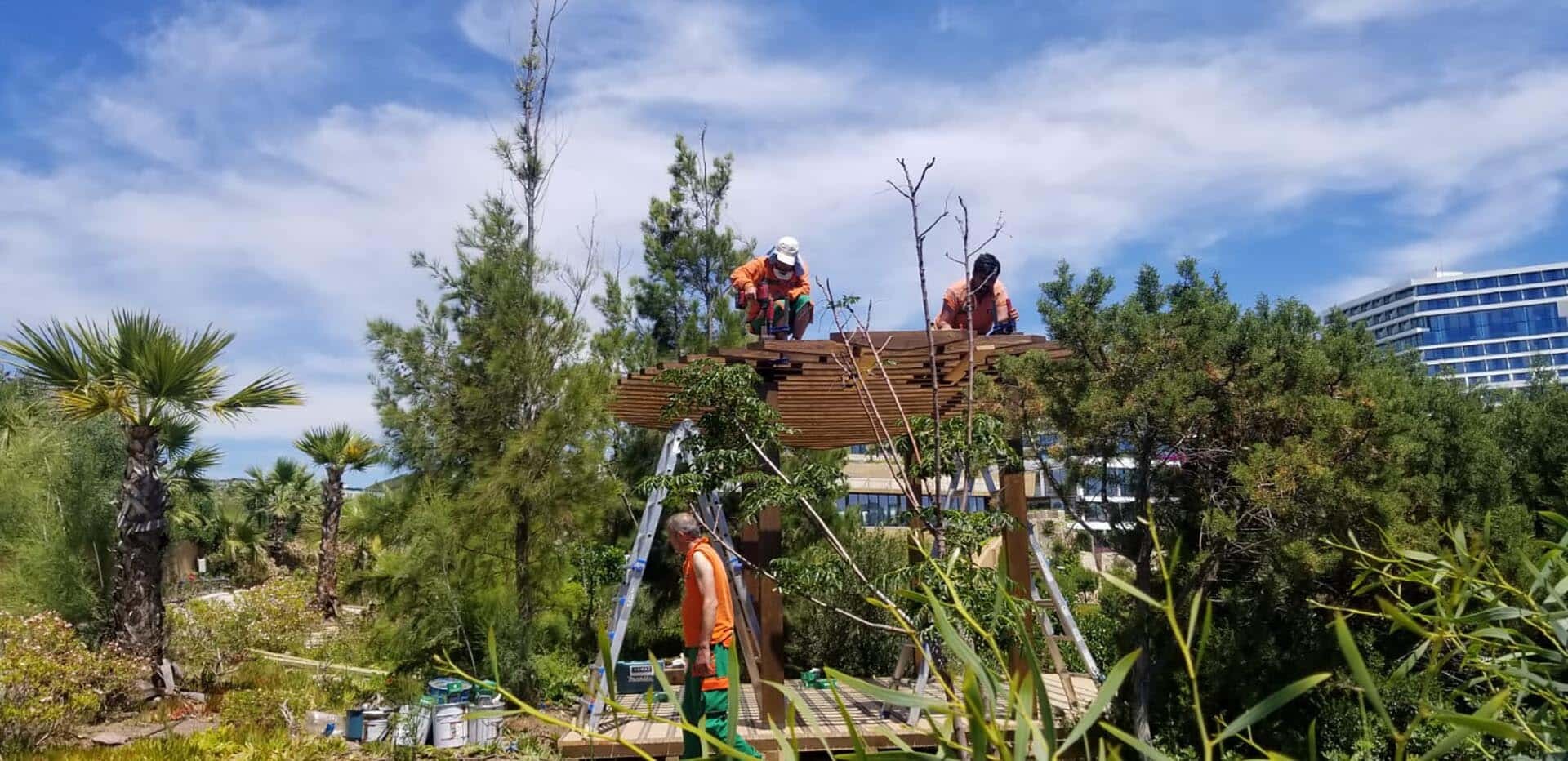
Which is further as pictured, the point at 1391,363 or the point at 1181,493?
the point at 1391,363

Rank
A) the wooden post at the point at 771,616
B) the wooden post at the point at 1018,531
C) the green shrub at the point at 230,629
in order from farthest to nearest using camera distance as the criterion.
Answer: the green shrub at the point at 230,629 → the wooden post at the point at 1018,531 → the wooden post at the point at 771,616

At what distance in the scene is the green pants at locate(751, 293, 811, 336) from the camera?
7488 mm

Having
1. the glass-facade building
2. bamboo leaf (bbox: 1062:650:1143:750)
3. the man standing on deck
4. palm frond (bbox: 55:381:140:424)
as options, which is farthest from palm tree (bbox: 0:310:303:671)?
the glass-facade building

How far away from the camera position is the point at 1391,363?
24.3ft

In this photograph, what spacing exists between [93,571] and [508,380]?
13.5 ft

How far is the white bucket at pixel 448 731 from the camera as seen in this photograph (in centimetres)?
736

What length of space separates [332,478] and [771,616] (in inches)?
523

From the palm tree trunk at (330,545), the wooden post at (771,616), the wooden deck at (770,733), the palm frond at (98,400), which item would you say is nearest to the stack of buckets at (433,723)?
→ the wooden deck at (770,733)

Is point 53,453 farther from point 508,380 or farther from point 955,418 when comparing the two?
point 955,418

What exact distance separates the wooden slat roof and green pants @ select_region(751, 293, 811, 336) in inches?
17.6

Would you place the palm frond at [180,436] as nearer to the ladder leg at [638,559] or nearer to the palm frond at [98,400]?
the palm frond at [98,400]

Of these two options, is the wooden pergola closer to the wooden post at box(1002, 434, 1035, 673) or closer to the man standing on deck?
the wooden post at box(1002, 434, 1035, 673)

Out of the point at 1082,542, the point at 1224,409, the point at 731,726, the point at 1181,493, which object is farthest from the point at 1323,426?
the point at 731,726

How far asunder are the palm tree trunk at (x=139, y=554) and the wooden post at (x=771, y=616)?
522cm
